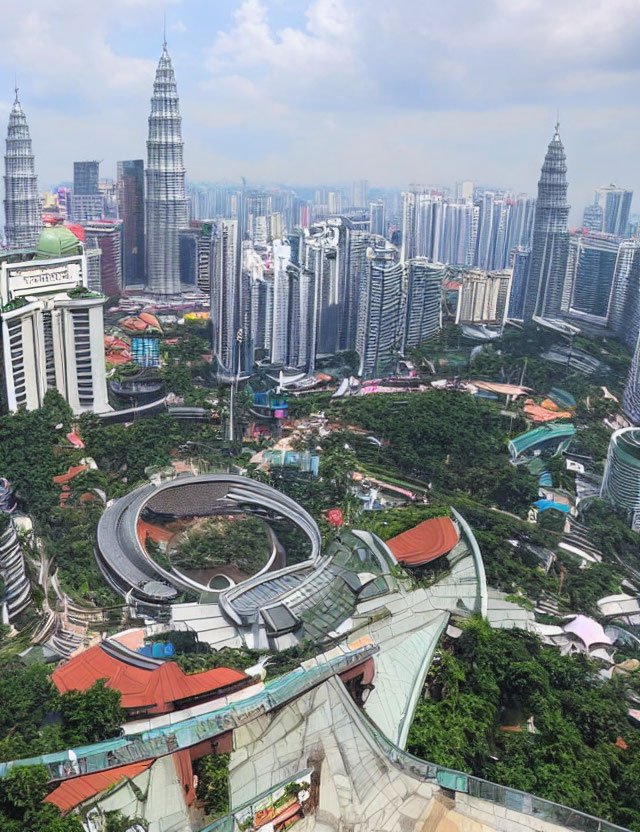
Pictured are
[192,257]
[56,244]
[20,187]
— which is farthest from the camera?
[192,257]

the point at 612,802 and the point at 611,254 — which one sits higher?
the point at 611,254

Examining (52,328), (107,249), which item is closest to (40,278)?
(52,328)

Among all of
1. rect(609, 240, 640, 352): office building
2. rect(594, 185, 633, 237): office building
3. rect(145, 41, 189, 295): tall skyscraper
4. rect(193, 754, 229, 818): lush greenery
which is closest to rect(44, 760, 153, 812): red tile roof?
rect(193, 754, 229, 818): lush greenery

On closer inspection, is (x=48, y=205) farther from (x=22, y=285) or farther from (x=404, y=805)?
(x=404, y=805)

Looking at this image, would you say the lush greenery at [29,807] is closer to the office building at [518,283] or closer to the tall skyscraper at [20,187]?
the office building at [518,283]

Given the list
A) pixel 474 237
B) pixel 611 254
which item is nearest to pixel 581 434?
pixel 611 254

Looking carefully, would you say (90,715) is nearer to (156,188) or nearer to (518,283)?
(518,283)
